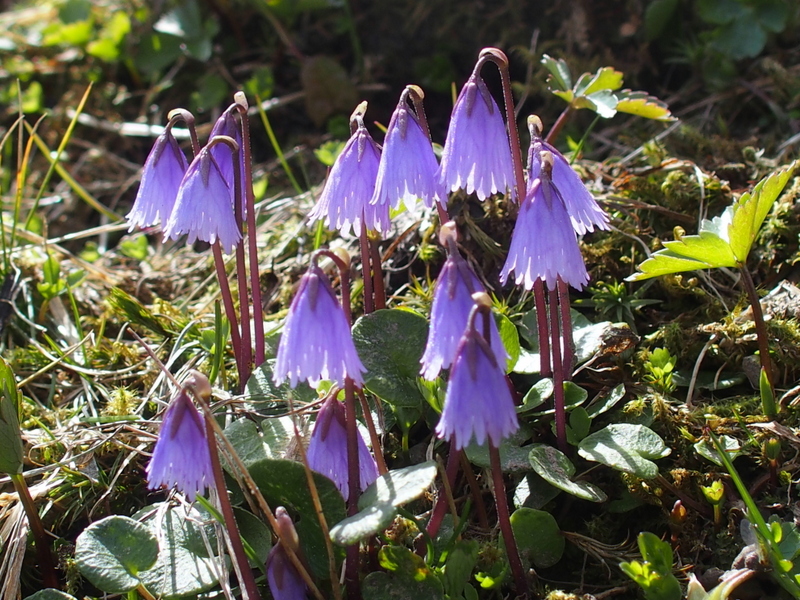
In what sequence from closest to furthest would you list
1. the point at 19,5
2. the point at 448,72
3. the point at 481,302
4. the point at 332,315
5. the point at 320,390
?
the point at 481,302 < the point at 332,315 < the point at 320,390 < the point at 448,72 < the point at 19,5

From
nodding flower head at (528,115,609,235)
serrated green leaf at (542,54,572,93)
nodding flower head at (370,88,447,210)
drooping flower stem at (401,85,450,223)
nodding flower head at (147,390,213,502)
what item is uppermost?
serrated green leaf at (542,54,572,93)

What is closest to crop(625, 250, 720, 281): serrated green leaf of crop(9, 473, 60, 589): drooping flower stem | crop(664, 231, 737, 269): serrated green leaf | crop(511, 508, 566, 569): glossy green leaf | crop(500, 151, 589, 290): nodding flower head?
crop(664, 231, 737, 269): serrated green leaf

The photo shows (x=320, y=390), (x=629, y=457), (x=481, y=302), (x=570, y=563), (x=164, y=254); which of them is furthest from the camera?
(x=164, y=254)

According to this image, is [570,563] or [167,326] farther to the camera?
[167,326]

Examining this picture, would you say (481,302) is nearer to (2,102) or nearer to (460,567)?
(460,567)

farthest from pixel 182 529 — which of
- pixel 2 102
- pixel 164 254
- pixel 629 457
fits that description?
pixel 2 102

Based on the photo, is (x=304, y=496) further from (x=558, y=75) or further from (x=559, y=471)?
(x=558, y=75)

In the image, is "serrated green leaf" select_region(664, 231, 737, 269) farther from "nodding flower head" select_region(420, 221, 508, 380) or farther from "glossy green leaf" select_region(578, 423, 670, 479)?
"nodding flower head" select_region(420, 221, 508, 380)
